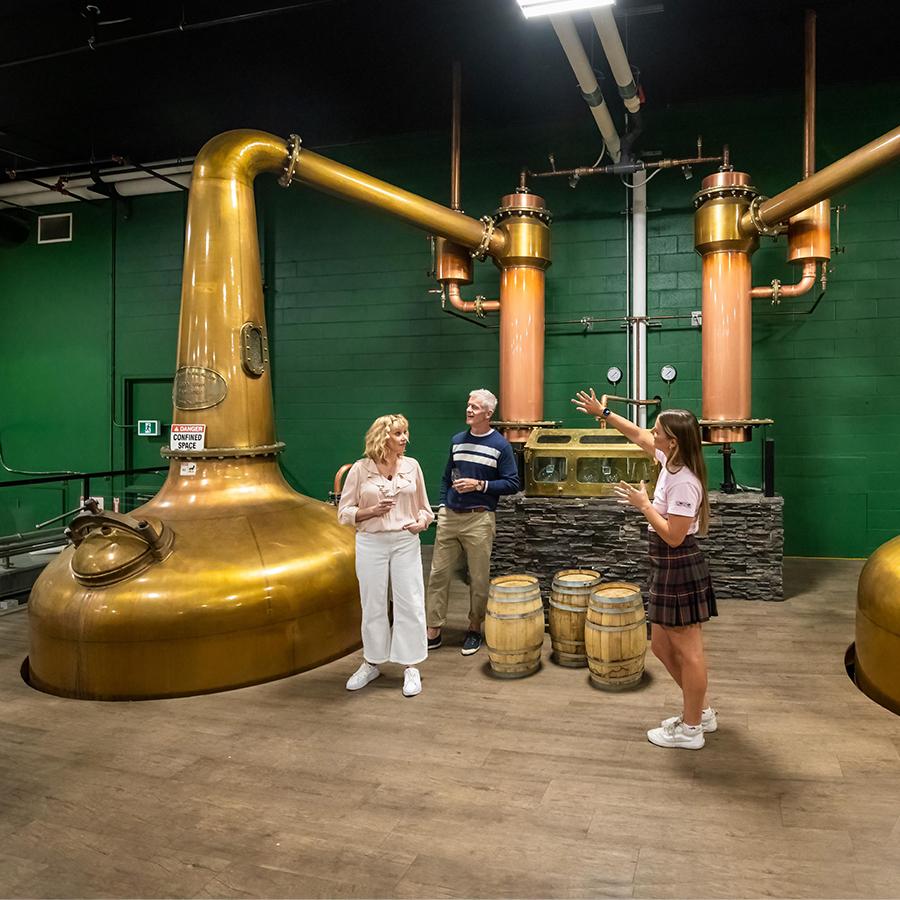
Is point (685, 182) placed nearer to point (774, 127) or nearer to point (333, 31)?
point (774, 127)

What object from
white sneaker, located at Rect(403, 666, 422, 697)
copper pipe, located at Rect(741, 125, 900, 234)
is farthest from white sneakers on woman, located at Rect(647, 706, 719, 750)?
copper pipe, located at Rect(741, 125, 900, 234)

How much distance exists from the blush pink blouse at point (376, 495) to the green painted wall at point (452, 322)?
3.99 metres

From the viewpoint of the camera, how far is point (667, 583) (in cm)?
278

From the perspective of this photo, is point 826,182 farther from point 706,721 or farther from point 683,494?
point 706,721

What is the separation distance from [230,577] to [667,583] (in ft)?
7.09

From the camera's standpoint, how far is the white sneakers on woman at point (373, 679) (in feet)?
11.5

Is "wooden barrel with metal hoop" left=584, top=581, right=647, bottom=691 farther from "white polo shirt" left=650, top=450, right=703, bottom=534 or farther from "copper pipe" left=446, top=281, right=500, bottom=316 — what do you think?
"copper pipe" left=446, top=281, right=500, bottom=316

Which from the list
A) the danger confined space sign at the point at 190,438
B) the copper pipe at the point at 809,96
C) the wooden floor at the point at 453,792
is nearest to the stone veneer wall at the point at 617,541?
the wooden floor at the point at 453,792

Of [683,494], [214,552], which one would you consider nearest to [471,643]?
[214,552]

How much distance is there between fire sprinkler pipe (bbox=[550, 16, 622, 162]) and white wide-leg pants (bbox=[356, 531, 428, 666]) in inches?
A: 136

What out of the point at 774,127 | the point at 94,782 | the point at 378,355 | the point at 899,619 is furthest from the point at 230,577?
the point at 774,127

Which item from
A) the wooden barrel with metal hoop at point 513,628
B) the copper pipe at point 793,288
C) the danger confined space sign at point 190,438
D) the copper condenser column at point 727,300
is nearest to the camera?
the wooden barrel with metal hoop at point 513,628

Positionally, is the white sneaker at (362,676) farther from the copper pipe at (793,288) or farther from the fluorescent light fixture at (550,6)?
the copper pipe at (793,288)

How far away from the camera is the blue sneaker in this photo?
411cm
